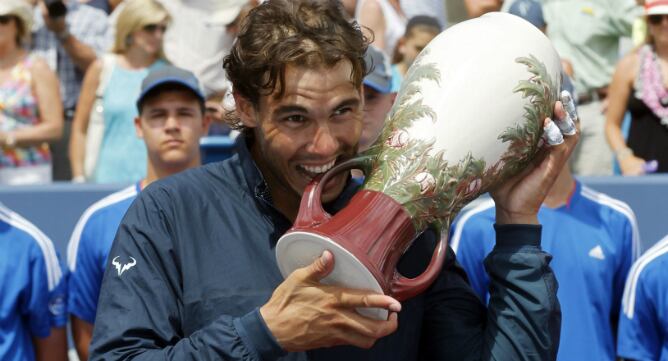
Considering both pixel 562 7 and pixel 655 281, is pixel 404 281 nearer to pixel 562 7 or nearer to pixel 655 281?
pixel 655 281

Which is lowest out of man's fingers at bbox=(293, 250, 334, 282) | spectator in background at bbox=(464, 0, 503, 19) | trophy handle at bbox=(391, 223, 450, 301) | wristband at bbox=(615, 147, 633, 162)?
wristband at bbox=(615, 147, 633, 162)

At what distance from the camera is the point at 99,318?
2402 mm

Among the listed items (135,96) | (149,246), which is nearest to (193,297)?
(149,246)

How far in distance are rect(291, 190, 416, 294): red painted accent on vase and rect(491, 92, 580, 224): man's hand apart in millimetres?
292

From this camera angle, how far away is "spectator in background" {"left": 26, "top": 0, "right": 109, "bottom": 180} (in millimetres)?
7348

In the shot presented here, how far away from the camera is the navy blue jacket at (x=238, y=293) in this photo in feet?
7.67

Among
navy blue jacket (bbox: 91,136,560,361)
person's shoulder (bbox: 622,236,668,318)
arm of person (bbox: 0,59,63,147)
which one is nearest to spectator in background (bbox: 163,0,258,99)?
arm of person (bbox: 0,59,63,147)

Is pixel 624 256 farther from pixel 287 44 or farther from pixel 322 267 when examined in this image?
pixel 322 267

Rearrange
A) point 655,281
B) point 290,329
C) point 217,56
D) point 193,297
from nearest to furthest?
point 290,329 < point 193,297 < point 655,281 < point 217,56

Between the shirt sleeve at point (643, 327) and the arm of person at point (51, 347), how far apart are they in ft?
6.63

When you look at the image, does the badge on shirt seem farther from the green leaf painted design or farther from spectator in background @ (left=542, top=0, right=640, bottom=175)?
spectator in background @ (left=542, top=0, right=640, bottom=175)

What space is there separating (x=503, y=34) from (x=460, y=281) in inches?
20.3

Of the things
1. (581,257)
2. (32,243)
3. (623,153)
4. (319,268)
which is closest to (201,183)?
(319,268)

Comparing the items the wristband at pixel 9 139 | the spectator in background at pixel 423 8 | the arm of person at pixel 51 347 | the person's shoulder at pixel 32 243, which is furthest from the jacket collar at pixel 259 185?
the spectator in background at pixel 423 8
